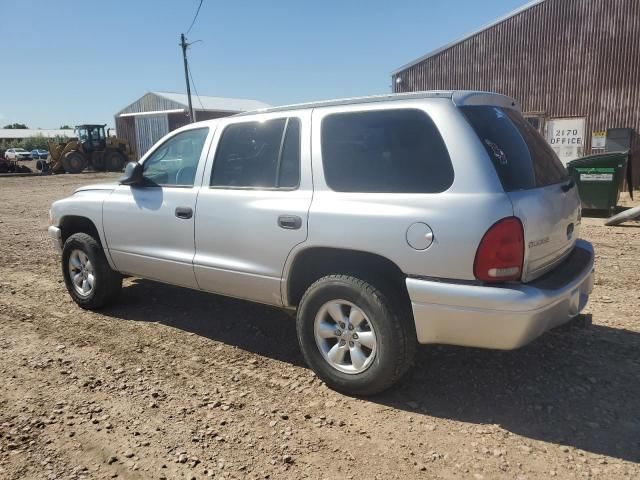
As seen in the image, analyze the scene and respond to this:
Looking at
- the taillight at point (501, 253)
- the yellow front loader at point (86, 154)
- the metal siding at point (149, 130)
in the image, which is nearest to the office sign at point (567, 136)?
the taillight at point (501, 253)

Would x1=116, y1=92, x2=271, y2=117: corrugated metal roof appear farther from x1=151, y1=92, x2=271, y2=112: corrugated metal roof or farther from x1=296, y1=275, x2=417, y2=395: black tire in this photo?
x1=296, y1=275, x2=417, y2=395: black tire

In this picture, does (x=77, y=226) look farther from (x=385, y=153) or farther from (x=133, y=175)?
(x=385, y=153)

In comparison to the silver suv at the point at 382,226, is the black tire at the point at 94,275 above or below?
below

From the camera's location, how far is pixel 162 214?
416cm

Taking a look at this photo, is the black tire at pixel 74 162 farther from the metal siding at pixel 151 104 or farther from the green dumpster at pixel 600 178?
the green dumpster at pixel 600 178

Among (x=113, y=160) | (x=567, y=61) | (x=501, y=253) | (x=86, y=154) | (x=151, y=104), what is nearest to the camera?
(x=501, y=253)

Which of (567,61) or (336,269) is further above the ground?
(567,61)

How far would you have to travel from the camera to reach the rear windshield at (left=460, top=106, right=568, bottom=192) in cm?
287

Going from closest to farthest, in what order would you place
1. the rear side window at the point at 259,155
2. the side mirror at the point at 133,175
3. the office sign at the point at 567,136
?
the rear side window at the point at 259,155, the side mirror at the point at 133,175, the office sign at the point at 567,136

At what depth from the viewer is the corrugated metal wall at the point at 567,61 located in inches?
577

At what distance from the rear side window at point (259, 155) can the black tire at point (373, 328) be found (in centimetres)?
77

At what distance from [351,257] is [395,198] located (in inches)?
19.9

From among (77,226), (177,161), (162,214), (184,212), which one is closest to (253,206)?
(184,212)

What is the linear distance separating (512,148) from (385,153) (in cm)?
75
